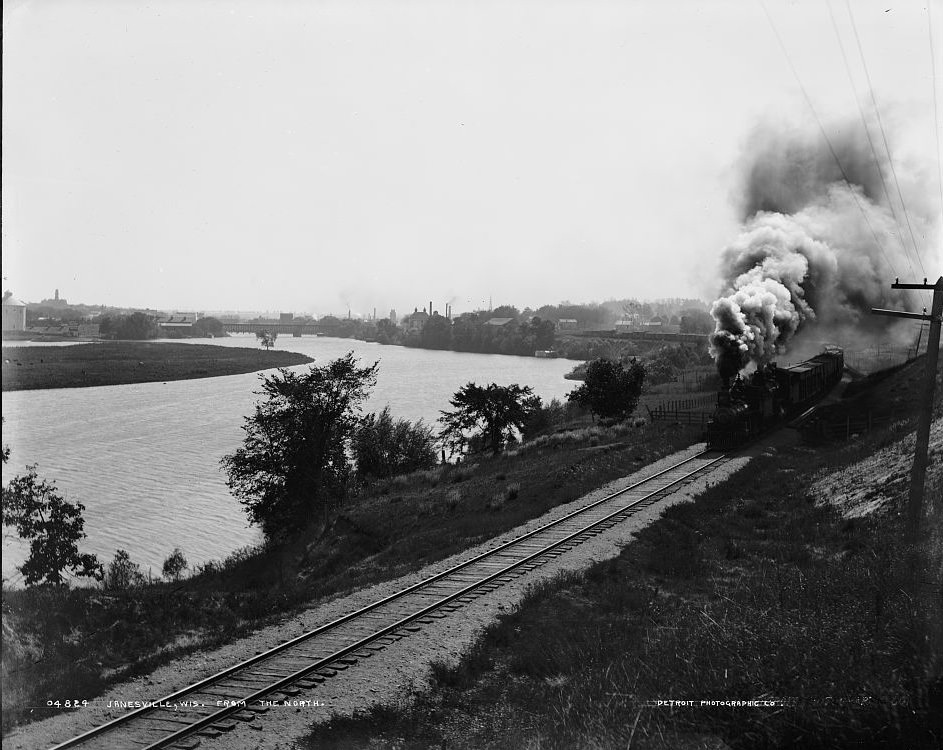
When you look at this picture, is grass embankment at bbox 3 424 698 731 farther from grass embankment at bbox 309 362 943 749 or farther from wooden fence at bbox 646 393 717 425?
grass embankment at bbox 309 362 943 749

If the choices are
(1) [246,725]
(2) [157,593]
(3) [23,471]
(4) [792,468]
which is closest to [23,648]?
(2) [157,593]

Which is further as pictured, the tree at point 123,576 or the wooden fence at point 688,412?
the wooden fence at point 688,412

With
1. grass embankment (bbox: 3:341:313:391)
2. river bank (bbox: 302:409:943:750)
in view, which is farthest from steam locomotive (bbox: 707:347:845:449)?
grass embankment (bbox: 3:341:313:391)

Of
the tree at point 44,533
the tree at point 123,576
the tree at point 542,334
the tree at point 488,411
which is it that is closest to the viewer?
the tree at point 123,576

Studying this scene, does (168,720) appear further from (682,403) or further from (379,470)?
(682,403)

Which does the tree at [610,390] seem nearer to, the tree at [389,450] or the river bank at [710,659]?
the tree at [389,450]

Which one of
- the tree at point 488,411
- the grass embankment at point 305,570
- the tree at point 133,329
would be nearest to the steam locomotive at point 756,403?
the grass embankment at point 305,570

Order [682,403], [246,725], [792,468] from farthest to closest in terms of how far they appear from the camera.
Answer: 1. [682,403]
2. [792,468]
3. [246,725]

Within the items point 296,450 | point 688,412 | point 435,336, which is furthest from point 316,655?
point 435,336
